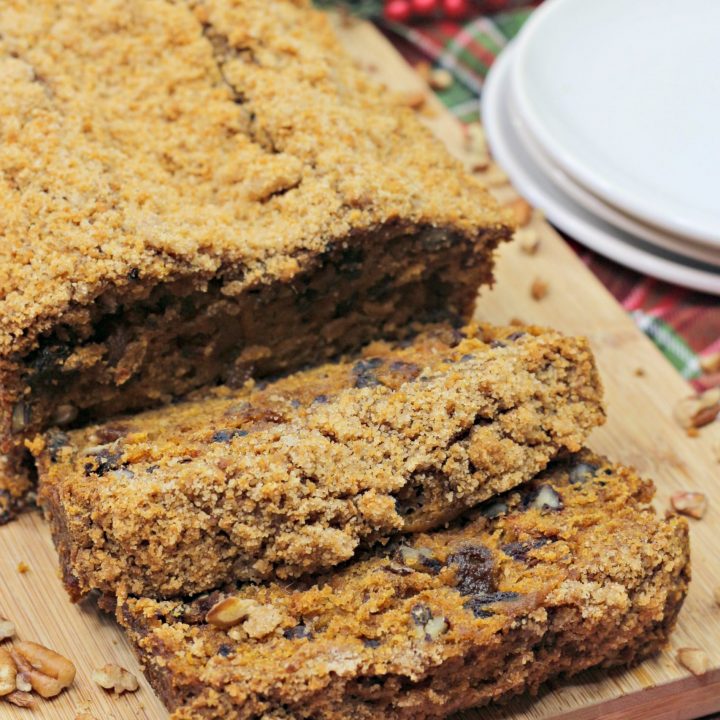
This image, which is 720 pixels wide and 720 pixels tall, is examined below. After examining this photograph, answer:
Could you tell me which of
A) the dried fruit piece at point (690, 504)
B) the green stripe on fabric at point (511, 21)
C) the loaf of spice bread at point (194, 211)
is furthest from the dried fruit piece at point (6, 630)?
the green stripe on fabric at point (511, 21)

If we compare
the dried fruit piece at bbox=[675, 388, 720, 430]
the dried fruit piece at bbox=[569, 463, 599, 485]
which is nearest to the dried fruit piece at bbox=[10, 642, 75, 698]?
the dried fruit piece at bbox=[569, 463, 599, 485]

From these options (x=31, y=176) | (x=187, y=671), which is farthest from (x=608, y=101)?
(x=187, y=671)

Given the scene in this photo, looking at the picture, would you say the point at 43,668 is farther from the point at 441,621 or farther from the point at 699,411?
the point at 699,411

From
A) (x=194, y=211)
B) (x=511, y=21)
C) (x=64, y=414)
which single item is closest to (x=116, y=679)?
(x=64, y=414)

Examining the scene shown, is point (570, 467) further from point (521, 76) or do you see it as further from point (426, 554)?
point (521, 76)

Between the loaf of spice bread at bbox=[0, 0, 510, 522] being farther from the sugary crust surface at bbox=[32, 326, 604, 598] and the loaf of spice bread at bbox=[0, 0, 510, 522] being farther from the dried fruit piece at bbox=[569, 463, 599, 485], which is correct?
the dried fruit piece at bbox=[569, 463, 599, 485]

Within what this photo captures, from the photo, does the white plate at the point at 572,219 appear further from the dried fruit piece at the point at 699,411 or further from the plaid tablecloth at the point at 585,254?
the dried fruit piece at the point at 699,411
